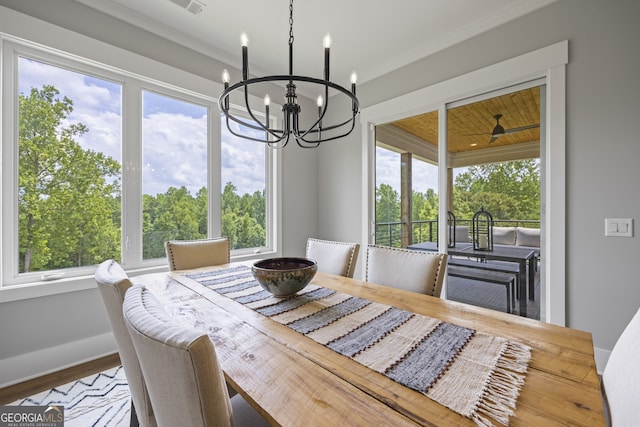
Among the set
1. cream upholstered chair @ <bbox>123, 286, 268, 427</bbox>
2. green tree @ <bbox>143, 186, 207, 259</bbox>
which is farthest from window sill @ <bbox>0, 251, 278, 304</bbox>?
cream upholstered chair @ <bbox>123, 286, 268, 427</bbox>

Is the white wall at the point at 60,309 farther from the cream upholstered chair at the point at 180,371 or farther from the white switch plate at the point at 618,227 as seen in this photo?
the white switch plate at the point at 618,227

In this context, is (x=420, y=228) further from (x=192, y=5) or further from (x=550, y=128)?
(x=192, y=5)

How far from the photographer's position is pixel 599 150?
1.82m

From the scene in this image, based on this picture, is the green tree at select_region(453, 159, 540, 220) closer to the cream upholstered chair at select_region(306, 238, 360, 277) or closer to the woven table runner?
the cream upholstered chair at select_region(306, 238, 360, 277)

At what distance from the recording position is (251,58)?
2.80m

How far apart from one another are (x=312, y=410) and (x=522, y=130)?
255 centimetres

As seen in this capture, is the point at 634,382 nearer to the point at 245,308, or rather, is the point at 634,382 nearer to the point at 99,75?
the point at 245,308

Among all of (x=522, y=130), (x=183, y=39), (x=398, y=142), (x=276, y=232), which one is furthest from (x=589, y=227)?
(x=183, y=39)

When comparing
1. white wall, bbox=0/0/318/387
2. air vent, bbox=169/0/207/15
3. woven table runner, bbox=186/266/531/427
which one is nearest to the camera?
woven table runner, bbox=186/266/531/427

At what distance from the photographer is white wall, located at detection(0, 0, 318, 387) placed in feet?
5.73

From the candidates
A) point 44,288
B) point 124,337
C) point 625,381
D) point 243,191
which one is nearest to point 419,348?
point 625,381

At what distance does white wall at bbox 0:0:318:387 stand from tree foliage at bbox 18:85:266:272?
0.29 meters

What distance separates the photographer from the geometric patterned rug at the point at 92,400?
1.46 metres

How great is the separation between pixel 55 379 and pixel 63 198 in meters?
1.21
